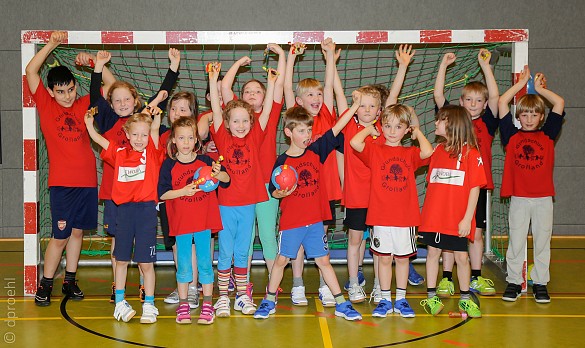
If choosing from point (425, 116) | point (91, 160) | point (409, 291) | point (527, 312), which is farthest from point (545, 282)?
point (91, 160)

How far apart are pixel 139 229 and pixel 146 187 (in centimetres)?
31

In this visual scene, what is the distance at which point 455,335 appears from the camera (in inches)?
191

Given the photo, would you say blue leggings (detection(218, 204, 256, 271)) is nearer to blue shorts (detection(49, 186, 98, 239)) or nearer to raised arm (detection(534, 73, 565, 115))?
blue shorts (detection(49, 186, 98, 239))

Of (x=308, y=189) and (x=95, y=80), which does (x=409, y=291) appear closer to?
(x=308, y=189)

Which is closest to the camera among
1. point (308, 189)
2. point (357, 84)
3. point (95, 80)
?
point (308, 189)

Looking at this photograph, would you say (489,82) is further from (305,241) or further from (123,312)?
(123,312)

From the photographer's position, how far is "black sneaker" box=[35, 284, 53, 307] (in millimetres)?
5570

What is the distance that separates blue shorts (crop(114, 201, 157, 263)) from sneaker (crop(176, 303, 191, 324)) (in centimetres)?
41

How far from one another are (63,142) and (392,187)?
2643 millimetres

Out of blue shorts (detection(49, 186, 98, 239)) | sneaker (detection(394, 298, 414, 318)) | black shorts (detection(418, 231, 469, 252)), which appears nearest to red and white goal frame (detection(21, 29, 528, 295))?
blue shorts (detection(49, 186, 98, 239))

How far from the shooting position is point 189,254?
5.20 m

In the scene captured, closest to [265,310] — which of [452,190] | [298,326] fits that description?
[298,326]

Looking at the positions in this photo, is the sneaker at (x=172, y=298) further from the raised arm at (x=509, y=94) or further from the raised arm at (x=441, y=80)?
the raised arm at (x=509, y=94)

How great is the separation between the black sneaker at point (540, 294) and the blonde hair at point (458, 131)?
4.52 ft
